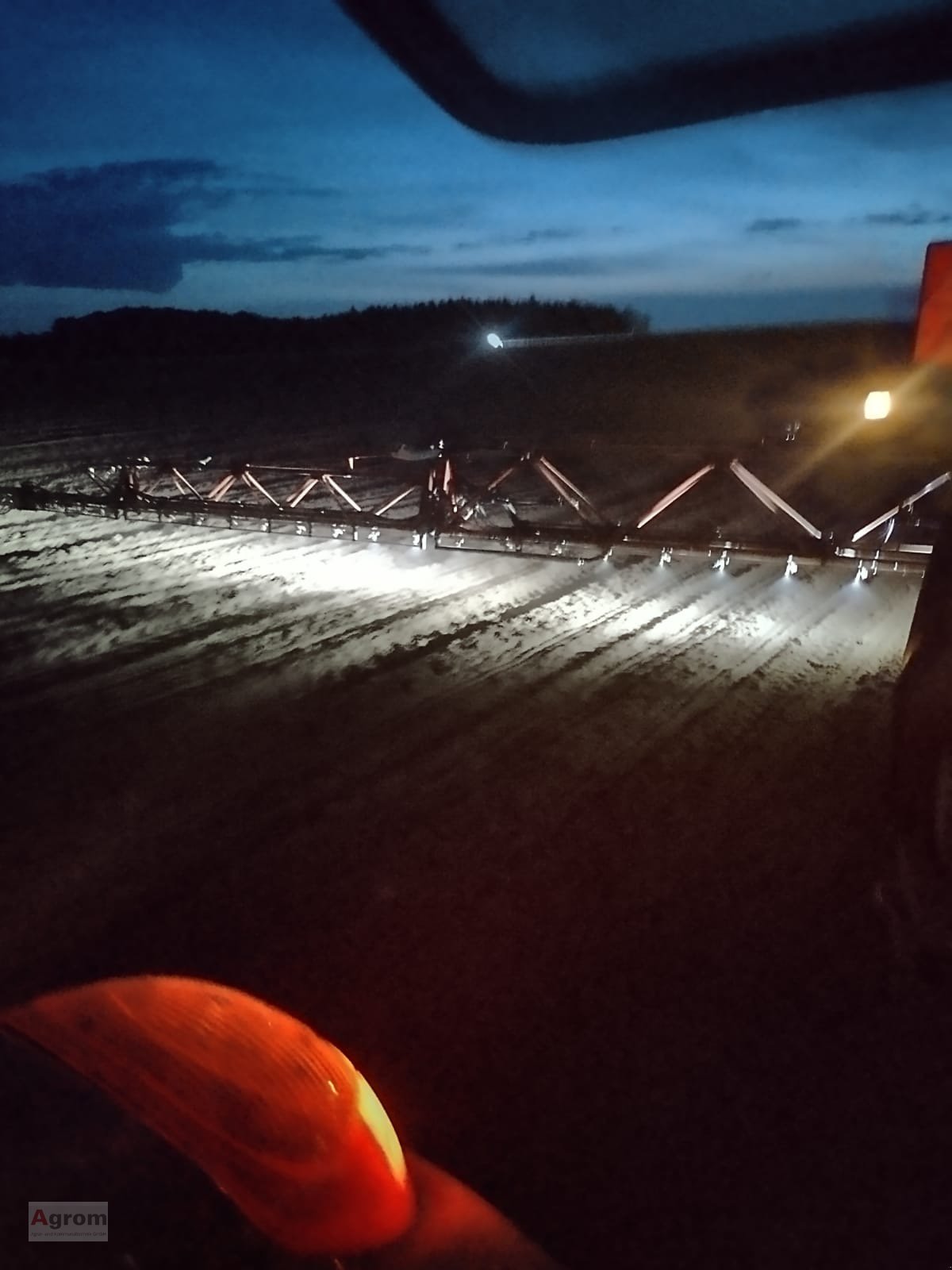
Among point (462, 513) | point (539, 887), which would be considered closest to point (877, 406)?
point (462, 513)

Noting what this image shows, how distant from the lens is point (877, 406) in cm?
723

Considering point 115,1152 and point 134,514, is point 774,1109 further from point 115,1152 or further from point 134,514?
point 134,514

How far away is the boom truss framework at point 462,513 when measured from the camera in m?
6.77

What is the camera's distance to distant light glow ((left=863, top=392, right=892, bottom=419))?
7.23 meters

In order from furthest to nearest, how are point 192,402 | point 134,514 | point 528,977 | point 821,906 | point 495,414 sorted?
point 192,402 < point 495,414 < point 134,514 < point 821,906 < point 528,977

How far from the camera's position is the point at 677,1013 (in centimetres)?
302

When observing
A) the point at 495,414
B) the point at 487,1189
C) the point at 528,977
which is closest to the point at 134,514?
the point at 528,977

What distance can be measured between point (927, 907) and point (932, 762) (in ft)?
2.07

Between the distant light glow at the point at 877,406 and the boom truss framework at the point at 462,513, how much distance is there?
2.56ft

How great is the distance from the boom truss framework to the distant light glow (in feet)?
2.56

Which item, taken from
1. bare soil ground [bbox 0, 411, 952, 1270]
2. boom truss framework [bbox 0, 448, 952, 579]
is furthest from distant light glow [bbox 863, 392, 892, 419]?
bare soil ground [bbox 0, 411, 952, 1270]

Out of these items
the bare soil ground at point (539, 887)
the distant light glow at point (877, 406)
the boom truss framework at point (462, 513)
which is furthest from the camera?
the distant light glow at point (877, 406)

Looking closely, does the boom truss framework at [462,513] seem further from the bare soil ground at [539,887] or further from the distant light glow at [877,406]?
the distant light glow at [877,406]

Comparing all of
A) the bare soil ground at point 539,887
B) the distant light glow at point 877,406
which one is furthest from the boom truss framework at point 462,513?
the distant light glow at point 877,406
